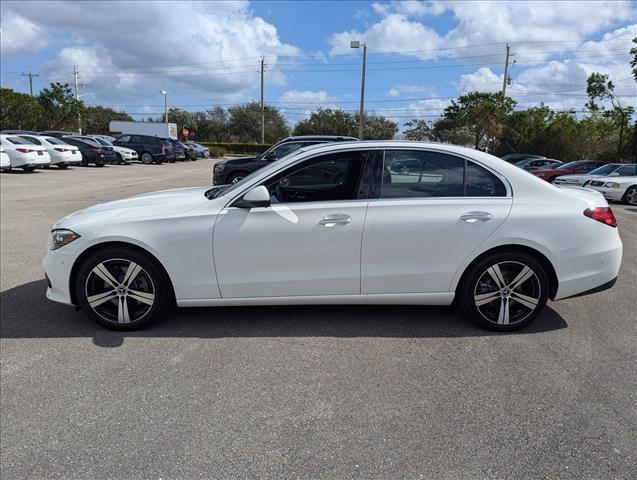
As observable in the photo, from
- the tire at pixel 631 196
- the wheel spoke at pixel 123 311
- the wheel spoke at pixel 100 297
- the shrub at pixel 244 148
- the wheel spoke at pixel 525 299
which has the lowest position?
the wheel spoke at pixel 123 311

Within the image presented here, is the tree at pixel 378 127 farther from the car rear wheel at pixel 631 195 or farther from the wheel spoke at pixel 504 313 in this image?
the wheel spoke at pixel 504 313

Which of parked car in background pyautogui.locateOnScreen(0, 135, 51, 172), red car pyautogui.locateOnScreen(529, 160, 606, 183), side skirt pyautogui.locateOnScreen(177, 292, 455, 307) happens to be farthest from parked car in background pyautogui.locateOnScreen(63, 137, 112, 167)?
side skirt pyautogui.locateOnScreen(177, 292, 455, 307)

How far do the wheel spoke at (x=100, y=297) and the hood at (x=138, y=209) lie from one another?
2.00 ft

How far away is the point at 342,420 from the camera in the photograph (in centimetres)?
278

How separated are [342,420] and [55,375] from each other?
2.09 meters

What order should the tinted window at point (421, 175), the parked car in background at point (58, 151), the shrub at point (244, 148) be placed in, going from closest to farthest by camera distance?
1. the tinted window at point (421, 175)
2. the parked car in background at point (58, 151)
3. the shrub at point (244, 148)

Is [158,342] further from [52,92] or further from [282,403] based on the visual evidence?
[52,92]

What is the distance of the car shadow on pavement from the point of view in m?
3.96

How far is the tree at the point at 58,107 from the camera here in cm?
4812

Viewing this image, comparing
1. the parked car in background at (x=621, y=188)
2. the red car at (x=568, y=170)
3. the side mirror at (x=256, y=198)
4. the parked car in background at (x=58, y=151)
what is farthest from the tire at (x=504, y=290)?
the parked car in background at (x=58, y=151)

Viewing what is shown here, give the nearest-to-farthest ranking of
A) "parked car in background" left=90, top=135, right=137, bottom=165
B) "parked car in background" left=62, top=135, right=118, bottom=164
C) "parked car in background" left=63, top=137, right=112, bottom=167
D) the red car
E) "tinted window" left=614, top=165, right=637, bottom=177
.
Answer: "tinted window" left=614, top=165, right=637, bottom=177
the red car
"parked car in background" left=63, top=137, right=112, bottom=167
"parked car in background" left=62, top=135, right=118, bottom=164
"parked car in background" left=90, top=135, right=137, bottom=165

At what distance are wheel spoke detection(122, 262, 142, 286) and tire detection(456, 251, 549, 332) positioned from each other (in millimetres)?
2741

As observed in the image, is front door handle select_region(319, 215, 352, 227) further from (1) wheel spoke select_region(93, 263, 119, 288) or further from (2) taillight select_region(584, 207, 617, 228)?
(2) taillight select_region(584, 207, 617, 228)

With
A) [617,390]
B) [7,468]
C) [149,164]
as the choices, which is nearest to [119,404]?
[7,468]
